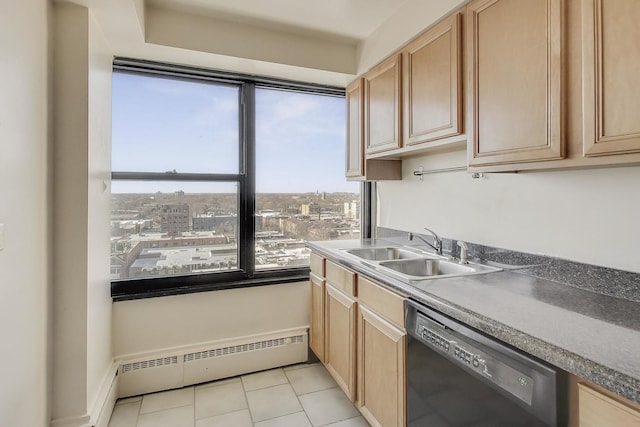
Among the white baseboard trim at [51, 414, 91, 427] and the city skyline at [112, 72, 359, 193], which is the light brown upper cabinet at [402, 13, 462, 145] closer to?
the city skyline at [112, 72, 359, 193]

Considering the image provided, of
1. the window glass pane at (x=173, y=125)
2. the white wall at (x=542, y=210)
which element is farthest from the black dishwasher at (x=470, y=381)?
the window glass pane at (x=173, y=125)

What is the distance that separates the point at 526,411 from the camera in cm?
95

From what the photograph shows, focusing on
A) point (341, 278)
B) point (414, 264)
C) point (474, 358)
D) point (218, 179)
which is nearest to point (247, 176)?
point (218, 179)

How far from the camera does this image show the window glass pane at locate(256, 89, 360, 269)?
278cm

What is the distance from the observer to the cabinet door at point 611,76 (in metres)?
1.00

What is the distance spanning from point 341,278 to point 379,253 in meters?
0.45

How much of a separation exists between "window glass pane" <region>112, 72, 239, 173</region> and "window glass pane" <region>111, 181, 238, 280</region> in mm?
160

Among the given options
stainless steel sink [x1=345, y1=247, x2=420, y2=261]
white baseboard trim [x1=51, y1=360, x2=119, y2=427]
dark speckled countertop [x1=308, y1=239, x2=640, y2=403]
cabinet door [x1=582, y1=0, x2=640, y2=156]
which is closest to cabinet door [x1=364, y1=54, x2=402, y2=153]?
stainless steel sink [x1=345, y1=247, x2=420, y2=261]

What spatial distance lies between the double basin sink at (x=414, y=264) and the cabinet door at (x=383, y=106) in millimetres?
711

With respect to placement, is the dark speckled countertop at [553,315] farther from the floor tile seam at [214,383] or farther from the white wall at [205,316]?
→ the floor tile seam at [214,383]

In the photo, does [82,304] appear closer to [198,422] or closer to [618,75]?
[198,422]

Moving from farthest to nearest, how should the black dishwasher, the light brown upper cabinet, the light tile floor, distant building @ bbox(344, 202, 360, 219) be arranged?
distant building @ bbox(344, 202, 360, 219) < the light tile floor < the light brown upper cabinet < the black dishwasher

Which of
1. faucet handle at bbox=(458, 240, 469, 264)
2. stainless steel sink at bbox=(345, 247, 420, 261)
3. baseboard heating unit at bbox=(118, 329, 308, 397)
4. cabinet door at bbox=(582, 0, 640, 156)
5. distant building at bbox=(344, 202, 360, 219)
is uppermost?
cabinet door at bbox=(582, 0, 640, 156)

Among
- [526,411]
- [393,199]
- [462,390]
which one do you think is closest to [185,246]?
[393,199]
